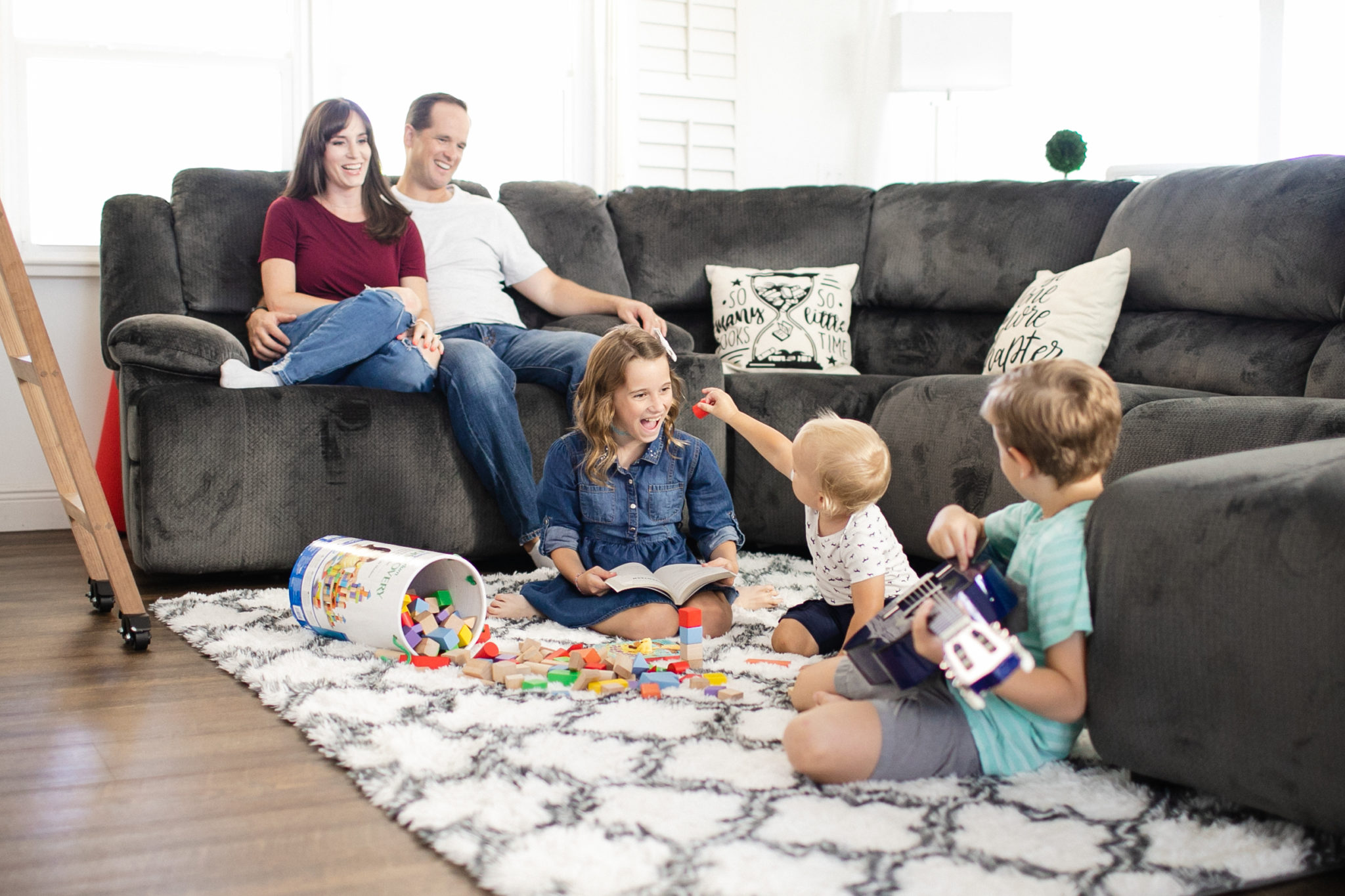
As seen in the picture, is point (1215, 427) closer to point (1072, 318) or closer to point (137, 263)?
point (1072, 318)

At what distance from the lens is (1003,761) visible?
1220 millimetres

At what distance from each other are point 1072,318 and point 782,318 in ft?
2.62

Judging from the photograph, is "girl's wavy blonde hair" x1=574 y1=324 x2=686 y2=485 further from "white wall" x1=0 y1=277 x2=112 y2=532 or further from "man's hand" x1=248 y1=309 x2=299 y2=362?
"white wall" x1=0 y1=277 x2=112 y2=532

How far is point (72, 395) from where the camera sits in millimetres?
3285

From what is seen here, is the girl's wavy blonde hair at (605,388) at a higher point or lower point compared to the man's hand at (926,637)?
higher

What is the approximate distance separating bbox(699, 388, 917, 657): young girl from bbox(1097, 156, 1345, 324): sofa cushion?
124 centimetres

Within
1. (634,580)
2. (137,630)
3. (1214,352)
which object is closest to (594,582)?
(634,580)

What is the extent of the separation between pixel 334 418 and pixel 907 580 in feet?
4.21

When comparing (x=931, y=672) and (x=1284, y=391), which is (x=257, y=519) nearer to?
(x=931, y=672)

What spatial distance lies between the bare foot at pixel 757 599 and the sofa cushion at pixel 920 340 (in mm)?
1253

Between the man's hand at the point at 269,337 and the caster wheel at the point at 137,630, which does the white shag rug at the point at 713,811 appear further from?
the man's hand at the point at 269,337

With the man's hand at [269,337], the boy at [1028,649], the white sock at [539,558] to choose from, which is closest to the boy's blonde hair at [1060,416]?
the boy at [1028,649]

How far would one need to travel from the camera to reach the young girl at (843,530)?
161cm

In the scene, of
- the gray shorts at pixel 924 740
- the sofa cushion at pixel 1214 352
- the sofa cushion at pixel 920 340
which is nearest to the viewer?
the gray shorts at pixel 924 740
